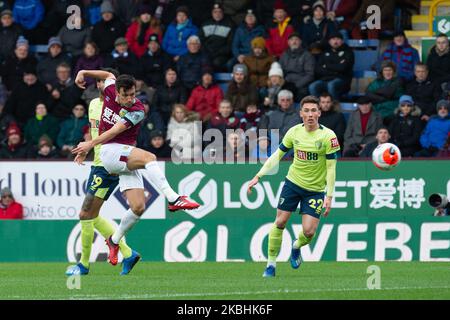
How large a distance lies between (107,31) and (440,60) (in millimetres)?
6440

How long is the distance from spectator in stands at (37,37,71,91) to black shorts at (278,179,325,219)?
30.8 ft

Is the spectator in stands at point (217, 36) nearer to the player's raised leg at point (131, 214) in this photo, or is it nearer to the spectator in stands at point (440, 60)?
the spectator in stands at point (440, 60)

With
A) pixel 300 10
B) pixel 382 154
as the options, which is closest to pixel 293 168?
pixel 382 154

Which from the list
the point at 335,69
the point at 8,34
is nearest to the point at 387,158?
the point at 335,69

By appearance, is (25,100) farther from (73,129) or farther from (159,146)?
(159,146)

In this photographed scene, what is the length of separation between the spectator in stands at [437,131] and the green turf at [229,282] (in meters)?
3.13

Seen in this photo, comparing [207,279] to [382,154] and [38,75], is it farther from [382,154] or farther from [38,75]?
[38,75]

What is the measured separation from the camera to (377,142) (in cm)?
2122

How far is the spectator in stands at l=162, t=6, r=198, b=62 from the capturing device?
24266 millimetres

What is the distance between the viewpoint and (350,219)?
20.1 meters

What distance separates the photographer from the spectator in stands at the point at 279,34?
2394 cm

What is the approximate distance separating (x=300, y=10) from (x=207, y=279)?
10292 millimetres

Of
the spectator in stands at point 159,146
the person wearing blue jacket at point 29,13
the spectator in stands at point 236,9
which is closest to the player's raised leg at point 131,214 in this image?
the spectator in stands at point 159,146

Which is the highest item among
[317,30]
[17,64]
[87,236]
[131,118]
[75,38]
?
[317,30]
